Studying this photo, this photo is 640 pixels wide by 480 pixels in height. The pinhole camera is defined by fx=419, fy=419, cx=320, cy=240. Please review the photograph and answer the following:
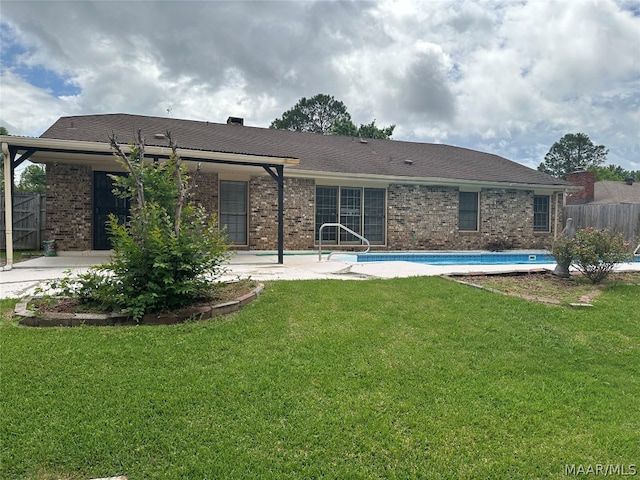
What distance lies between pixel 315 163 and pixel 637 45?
30.9 ft

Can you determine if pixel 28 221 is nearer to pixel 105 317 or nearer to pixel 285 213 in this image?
pixel 285 213

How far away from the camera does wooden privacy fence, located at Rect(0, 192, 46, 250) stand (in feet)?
42.9

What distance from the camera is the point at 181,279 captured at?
15.1 feet

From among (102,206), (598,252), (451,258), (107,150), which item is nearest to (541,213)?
(451,258)

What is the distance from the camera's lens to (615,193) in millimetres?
25547

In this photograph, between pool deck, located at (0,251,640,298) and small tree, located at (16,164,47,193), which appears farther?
small tree, located at (16,164,47,193)

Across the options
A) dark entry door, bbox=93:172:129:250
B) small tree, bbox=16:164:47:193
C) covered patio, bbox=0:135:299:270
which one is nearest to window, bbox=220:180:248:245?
covered patio, bbox=0:135:299:270

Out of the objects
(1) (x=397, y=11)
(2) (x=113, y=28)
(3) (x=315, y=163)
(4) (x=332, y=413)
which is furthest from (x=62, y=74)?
(4) (x=332, y=413)

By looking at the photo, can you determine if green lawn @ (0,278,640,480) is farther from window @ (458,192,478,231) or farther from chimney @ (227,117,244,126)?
chimney @ (227,117,244,126)

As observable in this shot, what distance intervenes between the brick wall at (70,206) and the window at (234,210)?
369cm

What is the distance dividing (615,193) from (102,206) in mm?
27861

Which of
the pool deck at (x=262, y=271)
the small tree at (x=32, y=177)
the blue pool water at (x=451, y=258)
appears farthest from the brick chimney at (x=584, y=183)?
the small tree at (x=32, y=177)

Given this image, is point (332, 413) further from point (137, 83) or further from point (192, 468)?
point (137, 83)
